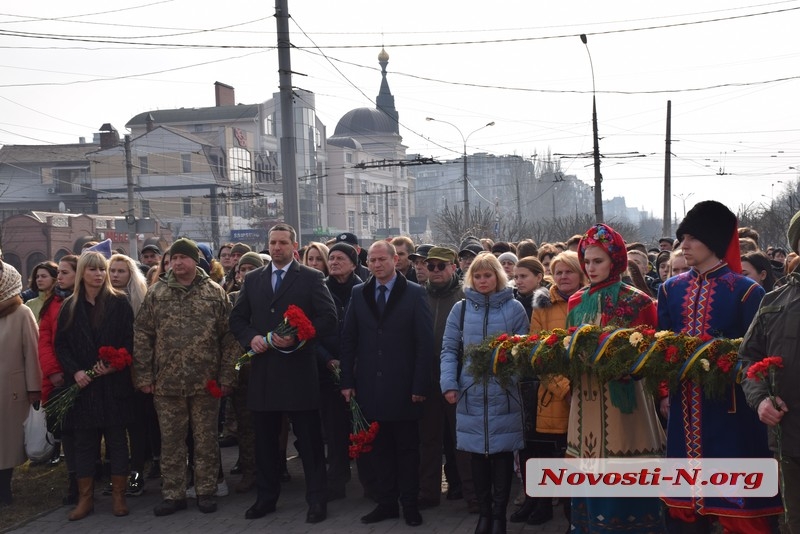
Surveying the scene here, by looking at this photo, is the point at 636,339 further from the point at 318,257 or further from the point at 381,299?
the point at 318,257

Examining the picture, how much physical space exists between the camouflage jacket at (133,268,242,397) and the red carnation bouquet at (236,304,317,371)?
49 cm

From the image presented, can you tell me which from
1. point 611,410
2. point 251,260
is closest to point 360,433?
point 611,410

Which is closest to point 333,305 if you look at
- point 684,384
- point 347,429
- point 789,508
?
point 347,429

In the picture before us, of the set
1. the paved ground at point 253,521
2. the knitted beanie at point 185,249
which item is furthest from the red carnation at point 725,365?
the knitted beanie at point 185,249

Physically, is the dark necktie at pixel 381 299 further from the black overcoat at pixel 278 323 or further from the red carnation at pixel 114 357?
the red carnation at pixel 114 357

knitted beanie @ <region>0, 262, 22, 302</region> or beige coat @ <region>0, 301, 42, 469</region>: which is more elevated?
knitted beanie @ <region>0, 262, 22, 302</region>

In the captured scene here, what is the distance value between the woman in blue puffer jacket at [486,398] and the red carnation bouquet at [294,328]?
1157mm

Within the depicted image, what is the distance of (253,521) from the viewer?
719 cm

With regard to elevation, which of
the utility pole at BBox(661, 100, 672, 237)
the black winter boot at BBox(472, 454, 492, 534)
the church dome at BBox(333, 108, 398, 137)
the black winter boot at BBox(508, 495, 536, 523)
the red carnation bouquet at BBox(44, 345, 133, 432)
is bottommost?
the black winter boot at BBox(508, 495, 536, 523)

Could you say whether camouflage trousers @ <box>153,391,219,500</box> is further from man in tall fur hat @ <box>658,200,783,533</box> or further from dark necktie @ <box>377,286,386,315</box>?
man in tall fur hat @ <box>658,200,783,533</box>

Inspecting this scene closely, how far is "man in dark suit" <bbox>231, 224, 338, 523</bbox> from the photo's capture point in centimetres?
724

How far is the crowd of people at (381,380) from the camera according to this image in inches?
207

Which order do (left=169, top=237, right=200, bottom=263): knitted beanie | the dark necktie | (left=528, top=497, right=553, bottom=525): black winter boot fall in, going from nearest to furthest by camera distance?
(left=528, top=497, right=553, bottom=525): black winter boot < the dark necktie < (left=169, top=237, right=200, bottom=263): knitted beanie

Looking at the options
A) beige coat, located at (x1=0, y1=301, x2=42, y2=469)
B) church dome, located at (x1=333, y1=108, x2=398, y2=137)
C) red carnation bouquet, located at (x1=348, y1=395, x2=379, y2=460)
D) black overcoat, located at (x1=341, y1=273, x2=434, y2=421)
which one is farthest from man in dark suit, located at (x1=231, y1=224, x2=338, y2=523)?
church dome, located at (x1=333, y1=108, x2=398, y2=137)
